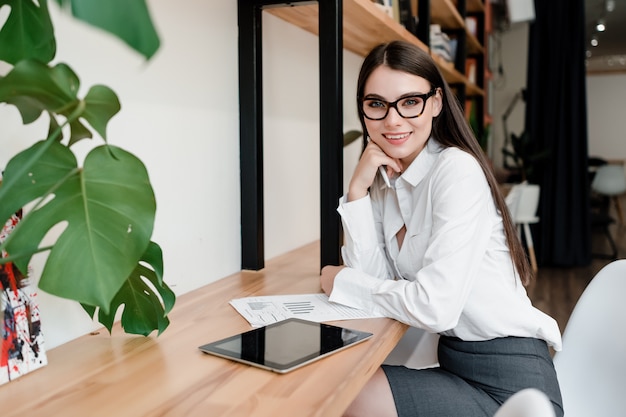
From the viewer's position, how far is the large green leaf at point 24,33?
77 centimetres

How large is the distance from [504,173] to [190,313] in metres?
4.86

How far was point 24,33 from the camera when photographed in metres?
0.78

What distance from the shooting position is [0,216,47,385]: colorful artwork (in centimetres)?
91

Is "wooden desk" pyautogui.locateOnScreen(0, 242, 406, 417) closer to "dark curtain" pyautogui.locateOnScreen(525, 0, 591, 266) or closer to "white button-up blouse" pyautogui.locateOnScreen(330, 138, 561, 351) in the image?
"white button-up blouse" pyautogui.locateOnScreen(330, 138, 561, 351)

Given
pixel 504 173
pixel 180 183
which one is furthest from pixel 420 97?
pixel 504 173

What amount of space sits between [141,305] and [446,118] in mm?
881

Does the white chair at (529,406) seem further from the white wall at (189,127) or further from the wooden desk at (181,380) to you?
the white wall at (189,127)

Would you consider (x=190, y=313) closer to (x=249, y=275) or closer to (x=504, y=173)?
(x=249, y=275)

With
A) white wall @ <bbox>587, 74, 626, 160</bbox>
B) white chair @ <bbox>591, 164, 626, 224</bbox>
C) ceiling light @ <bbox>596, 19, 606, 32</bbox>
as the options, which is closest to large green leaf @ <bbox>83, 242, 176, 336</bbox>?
white chair @ <bbox>591, 164, 626, 224</bbox>

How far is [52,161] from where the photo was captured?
0.74m

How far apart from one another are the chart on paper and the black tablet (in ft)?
0.20

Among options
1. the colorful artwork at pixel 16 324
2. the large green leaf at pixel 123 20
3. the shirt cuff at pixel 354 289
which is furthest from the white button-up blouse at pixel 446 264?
the large green leaf at pixel 123 20

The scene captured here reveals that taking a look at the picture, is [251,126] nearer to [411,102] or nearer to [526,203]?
[411,102]

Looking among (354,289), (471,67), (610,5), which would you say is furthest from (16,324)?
(610,5)
